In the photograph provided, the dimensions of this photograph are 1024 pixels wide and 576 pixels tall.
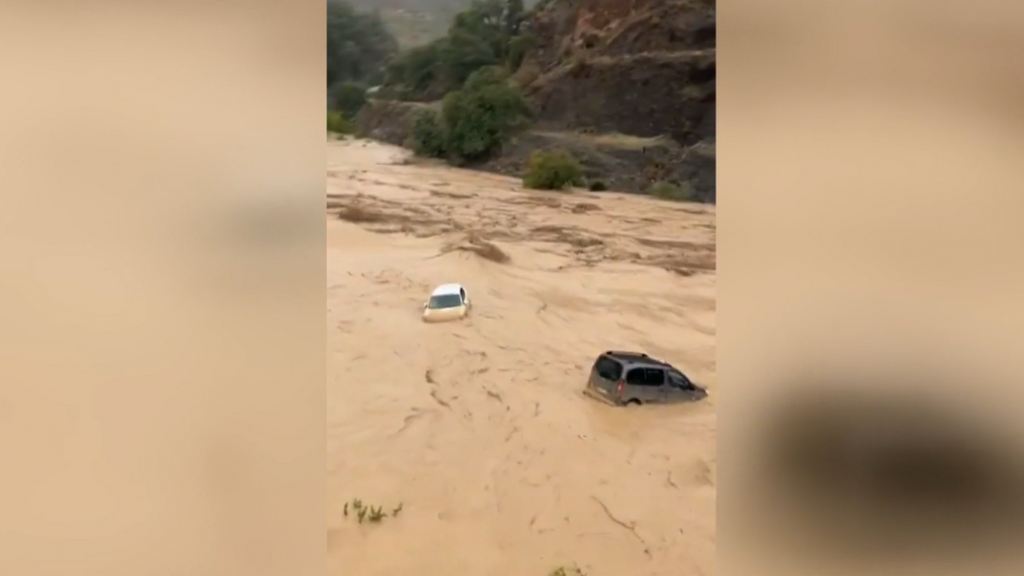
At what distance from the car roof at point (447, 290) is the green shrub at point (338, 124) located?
26 centimetres

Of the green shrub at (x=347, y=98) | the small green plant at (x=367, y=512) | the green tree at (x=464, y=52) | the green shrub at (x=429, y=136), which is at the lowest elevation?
the small green plant at (x=367, y=512)

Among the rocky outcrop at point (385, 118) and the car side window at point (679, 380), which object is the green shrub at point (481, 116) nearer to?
the rocky outcrop at point (385, 118)

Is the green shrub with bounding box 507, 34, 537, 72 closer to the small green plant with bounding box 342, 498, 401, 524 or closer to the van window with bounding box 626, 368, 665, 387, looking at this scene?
the van window with bounding box 626, 368, 665, 387

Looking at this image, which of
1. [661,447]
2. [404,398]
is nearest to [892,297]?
[661,447]

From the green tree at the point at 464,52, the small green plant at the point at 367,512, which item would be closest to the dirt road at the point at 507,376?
the small green plant at the point at 367,512

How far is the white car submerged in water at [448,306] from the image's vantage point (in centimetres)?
104

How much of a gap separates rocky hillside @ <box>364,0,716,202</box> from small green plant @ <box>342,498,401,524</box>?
51 centimetres

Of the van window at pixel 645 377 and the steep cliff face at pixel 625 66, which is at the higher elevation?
the steep cliff face at pixel 625 66

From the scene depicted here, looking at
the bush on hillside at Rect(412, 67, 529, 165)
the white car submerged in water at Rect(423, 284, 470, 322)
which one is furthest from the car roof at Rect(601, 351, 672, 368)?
the bush on hillside at Rect(412, 67, 529, 165)

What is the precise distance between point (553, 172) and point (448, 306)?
0.81 feet

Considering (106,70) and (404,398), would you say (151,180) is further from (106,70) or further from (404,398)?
(404,398)

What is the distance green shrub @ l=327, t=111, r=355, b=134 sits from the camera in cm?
105

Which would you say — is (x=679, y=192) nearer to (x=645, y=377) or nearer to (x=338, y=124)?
(x=645, y=377)

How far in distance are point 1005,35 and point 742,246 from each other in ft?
1.62
